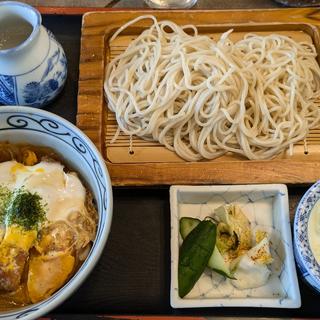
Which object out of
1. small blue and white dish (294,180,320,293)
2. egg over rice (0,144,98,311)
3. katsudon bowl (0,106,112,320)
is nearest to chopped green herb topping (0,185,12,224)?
egg over rice (0,144,98,311)

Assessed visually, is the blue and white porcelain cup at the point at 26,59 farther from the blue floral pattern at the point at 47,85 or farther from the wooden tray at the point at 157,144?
the wooden tray at the point at 157,144

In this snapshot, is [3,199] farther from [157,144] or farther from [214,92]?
[214,92]

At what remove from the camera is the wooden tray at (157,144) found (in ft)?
5.14

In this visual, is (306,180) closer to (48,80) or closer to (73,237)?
(73,237)

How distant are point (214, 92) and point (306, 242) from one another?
631mm

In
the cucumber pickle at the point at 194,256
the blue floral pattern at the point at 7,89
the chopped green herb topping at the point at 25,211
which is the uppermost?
the blue floral pattern at the point at 7,89

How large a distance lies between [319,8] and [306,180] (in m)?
0.79

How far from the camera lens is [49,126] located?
1.40 m

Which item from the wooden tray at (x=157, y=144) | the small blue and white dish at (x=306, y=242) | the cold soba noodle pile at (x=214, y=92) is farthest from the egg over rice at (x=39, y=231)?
the small blue and white dish at (x=306, y=242)

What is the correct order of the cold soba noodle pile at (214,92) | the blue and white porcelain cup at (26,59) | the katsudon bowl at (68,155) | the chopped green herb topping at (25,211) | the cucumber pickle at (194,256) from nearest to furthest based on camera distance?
the katsudon bowl at (68,155), the chopped green herb topping at (25,211), the cucumber pickle at (194,256), the blue and white porcelain cup at (26,59), the cold soba noodle pile at (214,92)

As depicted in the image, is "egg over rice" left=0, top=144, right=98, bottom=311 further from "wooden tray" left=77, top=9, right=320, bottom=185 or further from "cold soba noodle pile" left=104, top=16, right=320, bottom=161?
"cold soba noodle pile" left=104, top=16, right=320, bottom=161

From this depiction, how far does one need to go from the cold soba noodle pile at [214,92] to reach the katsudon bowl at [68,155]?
1.12 feet

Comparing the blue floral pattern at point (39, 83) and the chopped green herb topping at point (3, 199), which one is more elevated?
the blue floral pattern at point (39, 83)

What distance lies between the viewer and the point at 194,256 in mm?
1451
